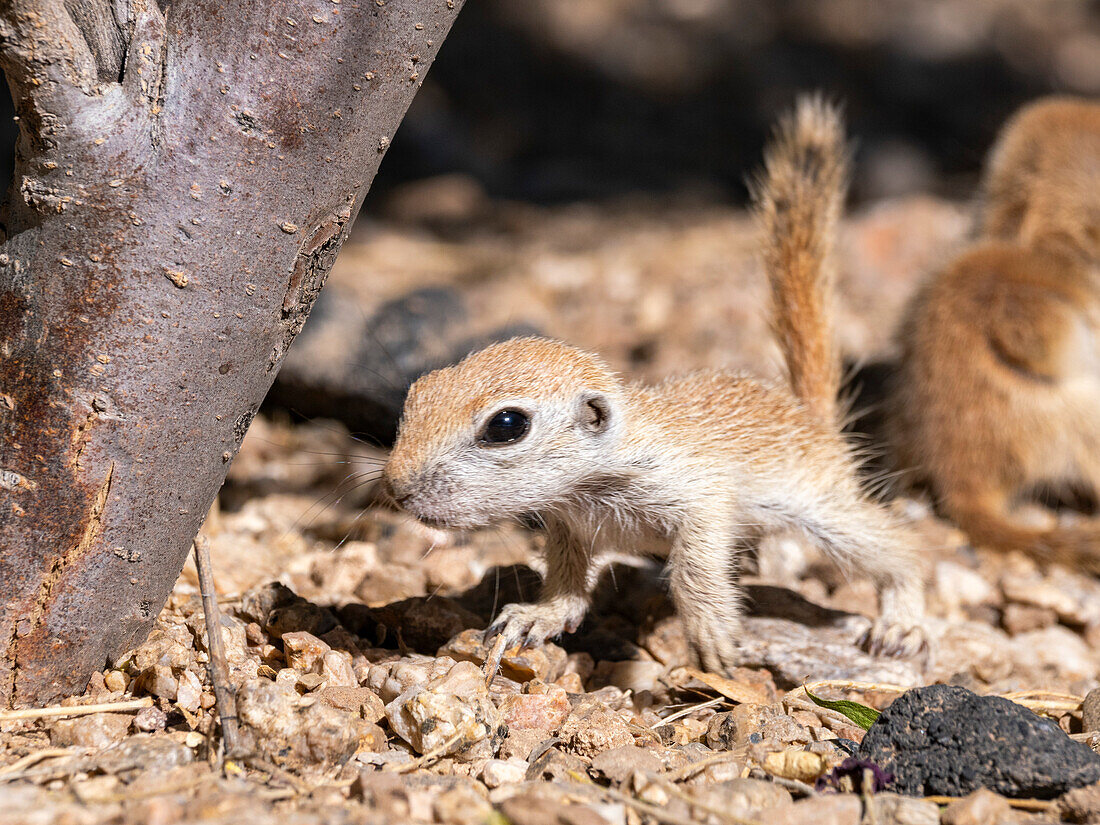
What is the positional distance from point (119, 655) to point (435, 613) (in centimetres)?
90

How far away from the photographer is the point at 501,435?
2605mm

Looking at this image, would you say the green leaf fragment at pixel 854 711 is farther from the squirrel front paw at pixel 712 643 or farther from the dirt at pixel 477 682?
the squirrel front paw at pixel 712 643

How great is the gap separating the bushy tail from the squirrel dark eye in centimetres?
139

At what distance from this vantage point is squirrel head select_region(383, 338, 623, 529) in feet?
8.38

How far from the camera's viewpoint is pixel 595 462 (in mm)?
2797

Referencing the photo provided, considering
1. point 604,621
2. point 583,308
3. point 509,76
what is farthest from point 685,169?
point 604,621

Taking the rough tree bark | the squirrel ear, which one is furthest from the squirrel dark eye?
the rough tree bark

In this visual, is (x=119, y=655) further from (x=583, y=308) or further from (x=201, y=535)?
(x=583, y=308)

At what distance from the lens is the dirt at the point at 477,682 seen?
1.82 m

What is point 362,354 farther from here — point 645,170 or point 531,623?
point 645,170

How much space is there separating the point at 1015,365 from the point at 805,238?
1413 millimetres

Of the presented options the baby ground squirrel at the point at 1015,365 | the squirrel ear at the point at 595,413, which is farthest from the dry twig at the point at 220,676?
the baby ground squirrel at the point at 1015,365

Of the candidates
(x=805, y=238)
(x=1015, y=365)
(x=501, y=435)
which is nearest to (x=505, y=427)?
(x=501, y=435)

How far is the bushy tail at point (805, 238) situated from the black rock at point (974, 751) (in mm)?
1580
